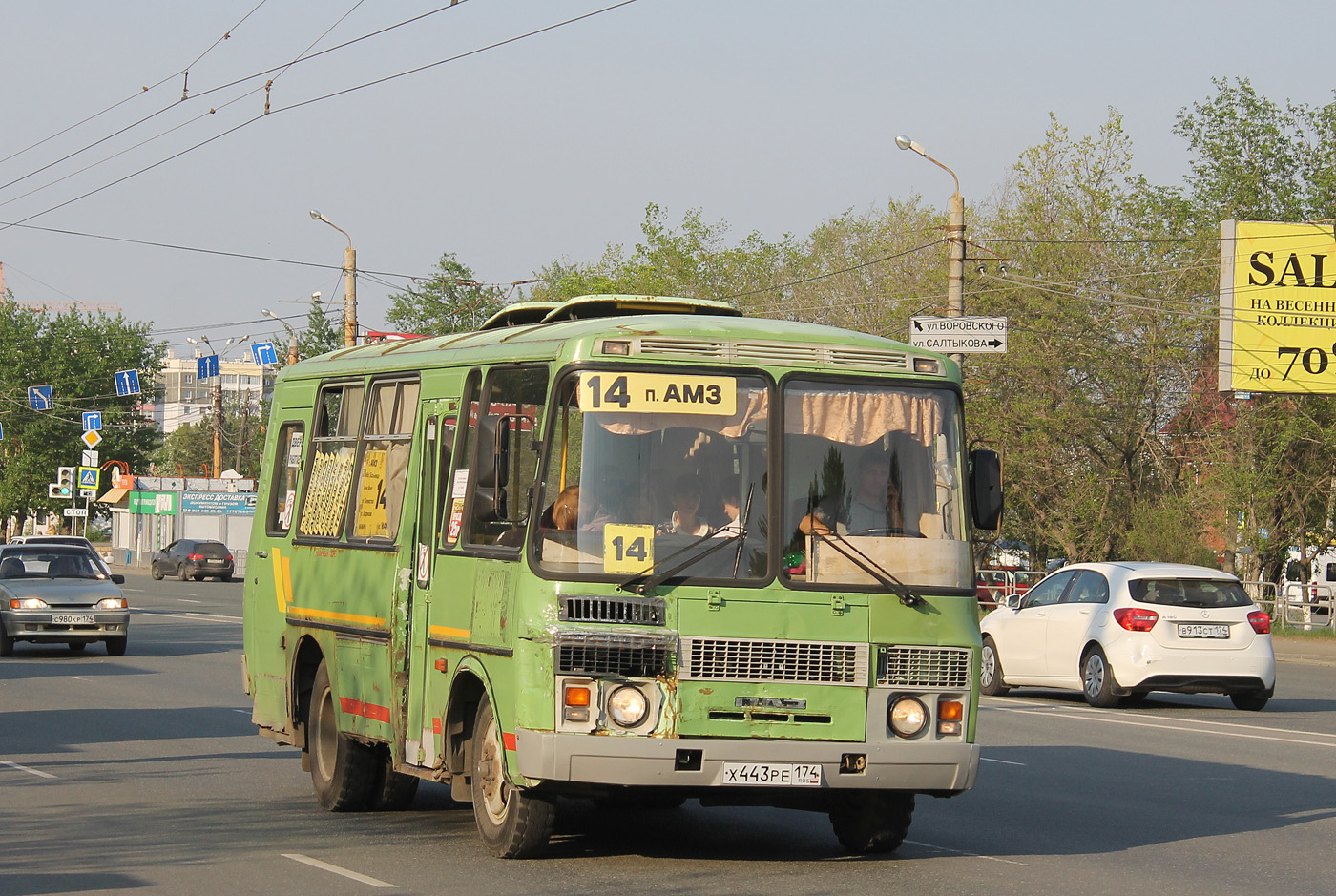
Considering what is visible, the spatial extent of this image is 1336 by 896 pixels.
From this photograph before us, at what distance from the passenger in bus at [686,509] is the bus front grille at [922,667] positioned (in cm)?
105

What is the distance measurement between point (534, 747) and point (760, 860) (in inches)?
63.0

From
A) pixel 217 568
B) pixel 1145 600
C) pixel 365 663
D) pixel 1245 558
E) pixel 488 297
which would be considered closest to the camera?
pixel 365 663

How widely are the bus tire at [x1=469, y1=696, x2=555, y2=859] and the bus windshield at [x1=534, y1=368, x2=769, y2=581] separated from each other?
1.06 m

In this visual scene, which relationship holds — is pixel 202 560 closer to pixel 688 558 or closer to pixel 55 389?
pixel 55 389

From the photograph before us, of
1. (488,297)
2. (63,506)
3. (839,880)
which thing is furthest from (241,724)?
(63,506)

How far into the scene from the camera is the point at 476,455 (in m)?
9.27

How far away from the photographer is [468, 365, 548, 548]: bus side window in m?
8.84

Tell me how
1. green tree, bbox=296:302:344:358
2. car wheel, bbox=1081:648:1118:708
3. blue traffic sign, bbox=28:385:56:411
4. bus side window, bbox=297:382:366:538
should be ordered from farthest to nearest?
green tree, bbox=296:302:344:358, blue traffic sign, bbox=28:385:56:411, car wheel, bbox=1081:648:1118:708, bus side window, bbox=297:382:366:538

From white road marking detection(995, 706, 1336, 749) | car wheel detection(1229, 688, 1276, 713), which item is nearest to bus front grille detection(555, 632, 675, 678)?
white road marking detection(995, 706, 1336, 749)

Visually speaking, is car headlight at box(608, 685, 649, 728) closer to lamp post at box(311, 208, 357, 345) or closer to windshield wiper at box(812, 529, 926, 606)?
windshield wiper at box(812, 529, 926, 606)

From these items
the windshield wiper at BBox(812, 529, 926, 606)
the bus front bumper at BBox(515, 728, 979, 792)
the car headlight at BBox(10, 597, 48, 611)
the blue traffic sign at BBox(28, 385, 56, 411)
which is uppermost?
the blue traffic sign at BBox(28, 385, 56, 411)

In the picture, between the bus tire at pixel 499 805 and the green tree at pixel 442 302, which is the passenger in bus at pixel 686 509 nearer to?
the bus tire at pixel 499 805

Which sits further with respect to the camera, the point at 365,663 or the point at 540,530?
the point at 365,663

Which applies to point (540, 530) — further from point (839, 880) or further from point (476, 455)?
point (839, 880)
